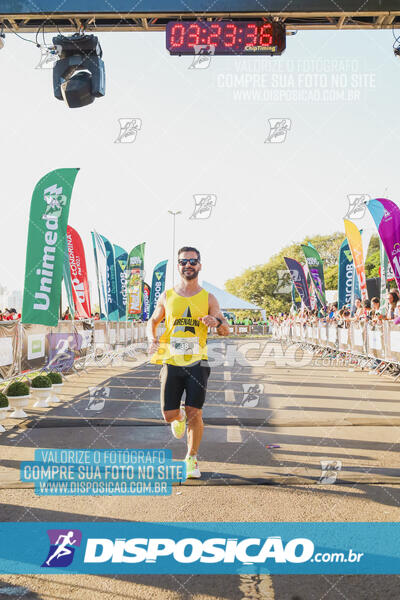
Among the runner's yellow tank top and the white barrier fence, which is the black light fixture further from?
the white barrier fence

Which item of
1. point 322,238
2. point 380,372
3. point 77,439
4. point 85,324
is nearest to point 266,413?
point 77,439

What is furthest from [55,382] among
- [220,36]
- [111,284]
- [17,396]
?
[111,284]

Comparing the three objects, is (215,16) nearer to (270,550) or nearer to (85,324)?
(270,550)

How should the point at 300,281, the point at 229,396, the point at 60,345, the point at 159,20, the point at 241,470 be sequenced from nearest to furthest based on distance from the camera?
the point at 241,470 → the point at 159,20 → the point at 229,396 → the point at 60,345 → the point at 300,281

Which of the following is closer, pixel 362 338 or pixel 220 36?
pixel 220 36

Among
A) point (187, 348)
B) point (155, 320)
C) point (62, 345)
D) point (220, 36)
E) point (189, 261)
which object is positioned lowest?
point (62, 345)

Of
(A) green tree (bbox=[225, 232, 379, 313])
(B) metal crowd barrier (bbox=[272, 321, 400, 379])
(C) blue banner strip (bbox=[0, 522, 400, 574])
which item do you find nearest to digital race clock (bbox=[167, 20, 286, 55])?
(C) blue banner strip (bbox=[0, 522, 400, 574])

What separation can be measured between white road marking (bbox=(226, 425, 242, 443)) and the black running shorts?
1789 millimetres

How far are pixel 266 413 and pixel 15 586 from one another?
20.7 feet

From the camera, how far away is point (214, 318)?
5152 mm

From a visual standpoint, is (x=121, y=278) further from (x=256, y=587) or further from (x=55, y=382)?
(x=256, y=587)

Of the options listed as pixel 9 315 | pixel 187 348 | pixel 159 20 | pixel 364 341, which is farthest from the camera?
pixel 9 315

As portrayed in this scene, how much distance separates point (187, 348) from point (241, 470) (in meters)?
1.30

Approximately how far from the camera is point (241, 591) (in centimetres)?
303
